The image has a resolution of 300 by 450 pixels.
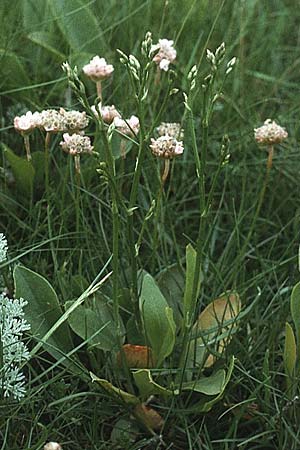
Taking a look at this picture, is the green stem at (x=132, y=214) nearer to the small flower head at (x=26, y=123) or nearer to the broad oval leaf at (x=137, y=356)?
the broad oval leaf at (x=137, y=356)

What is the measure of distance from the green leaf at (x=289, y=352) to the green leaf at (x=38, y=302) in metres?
0.33

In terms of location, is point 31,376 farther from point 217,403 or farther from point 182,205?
point 182,205

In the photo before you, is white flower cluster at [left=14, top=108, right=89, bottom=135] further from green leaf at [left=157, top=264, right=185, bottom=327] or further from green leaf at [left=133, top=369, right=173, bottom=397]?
green leaf at [left=133, top=369, right=173, bottom=397]

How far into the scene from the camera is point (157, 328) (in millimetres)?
1269

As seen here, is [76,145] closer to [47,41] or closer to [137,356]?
[137,356]

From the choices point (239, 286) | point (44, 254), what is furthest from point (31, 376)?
point (239, 286)

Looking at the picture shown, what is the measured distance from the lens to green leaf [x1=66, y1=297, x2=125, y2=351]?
4.08ft

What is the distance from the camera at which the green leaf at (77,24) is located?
174 centimetres

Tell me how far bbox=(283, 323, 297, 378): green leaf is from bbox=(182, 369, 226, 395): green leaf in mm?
105

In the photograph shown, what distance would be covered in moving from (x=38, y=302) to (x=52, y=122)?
298 mm

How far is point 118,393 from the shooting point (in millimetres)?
1214

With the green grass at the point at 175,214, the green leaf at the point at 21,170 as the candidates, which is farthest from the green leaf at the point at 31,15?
the green leaf at the point at 21,170

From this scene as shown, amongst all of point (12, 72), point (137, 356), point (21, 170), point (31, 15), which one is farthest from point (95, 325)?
point (31, 15)

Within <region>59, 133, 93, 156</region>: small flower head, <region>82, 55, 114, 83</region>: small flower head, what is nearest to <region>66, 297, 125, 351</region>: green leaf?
<region>59, 133, 93, 156</region>: small flower head
